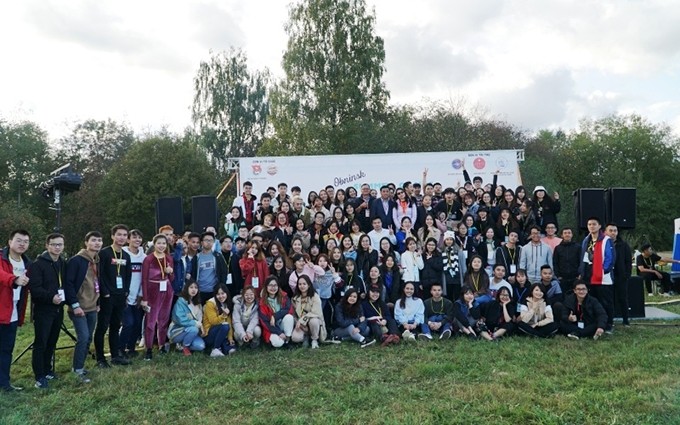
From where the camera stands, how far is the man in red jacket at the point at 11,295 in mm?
A: 4664

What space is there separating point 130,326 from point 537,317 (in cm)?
502

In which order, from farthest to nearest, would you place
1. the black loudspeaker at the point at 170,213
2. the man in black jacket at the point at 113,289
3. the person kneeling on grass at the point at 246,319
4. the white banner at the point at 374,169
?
1. the white banner at the point at 374,169
2. the black loudspeaker at the point at 170,213
3. the person kneeling on grass at the point at 246,319
4. the man in black jacket at the point at 113,289

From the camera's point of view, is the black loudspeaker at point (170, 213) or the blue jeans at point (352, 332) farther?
the black loudspeaker at point (170, 213)

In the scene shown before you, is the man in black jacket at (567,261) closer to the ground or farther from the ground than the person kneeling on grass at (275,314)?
farther from the ground

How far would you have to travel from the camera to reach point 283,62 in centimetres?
2583

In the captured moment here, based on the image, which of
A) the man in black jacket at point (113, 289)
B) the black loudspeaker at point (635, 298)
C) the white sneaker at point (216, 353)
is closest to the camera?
the man in black jacket at point (113, 289)

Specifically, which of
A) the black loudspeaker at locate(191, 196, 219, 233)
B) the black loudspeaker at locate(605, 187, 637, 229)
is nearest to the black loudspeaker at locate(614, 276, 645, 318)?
the black loudspeaker at locate(605, 187, 637, 229)

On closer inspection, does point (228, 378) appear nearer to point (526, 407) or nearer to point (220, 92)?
point (526, 407)

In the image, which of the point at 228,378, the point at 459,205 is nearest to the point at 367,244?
the point at 459,205

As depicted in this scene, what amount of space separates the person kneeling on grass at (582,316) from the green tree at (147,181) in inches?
801

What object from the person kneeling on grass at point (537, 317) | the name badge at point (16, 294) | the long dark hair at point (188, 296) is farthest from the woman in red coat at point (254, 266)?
the person kneeling on grass at point (537, 317)

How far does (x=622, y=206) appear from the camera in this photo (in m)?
8.23

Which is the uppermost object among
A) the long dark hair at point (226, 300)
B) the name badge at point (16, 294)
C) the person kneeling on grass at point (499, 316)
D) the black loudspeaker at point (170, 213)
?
the black loudspeaker at point (170, 213)

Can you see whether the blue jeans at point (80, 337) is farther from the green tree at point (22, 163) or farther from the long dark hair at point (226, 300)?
the green tree at point (22, 163)
